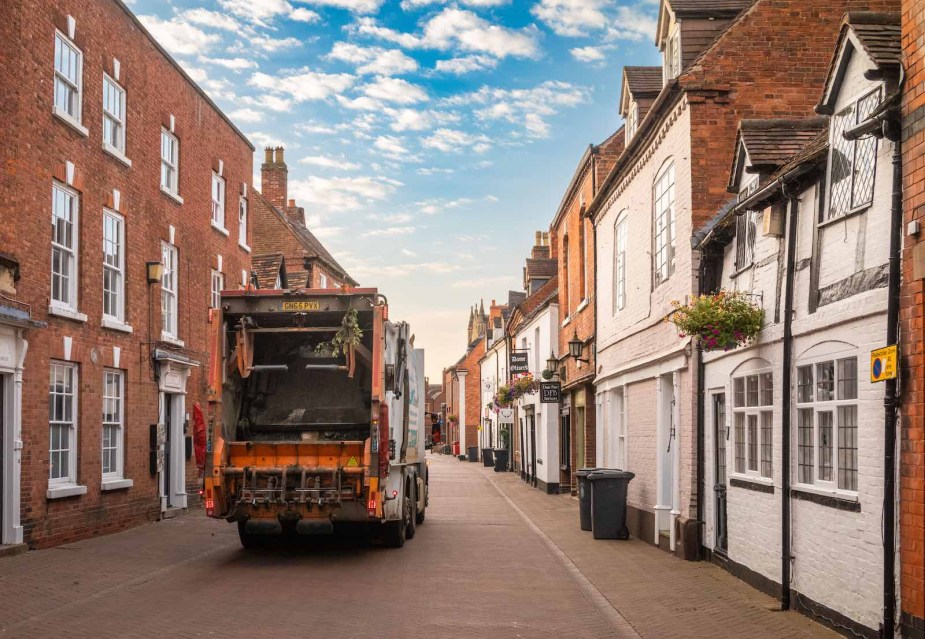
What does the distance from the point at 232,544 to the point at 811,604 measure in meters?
9.27

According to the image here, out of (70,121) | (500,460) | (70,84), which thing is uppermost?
(70,84)

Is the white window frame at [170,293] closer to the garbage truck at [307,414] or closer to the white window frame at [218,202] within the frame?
the white window frame at [218,202]

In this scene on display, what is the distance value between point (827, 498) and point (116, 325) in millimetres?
12601

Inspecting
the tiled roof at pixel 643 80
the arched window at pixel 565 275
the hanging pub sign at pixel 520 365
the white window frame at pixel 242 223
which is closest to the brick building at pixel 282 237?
the hanging pub sign at pixel 520 365

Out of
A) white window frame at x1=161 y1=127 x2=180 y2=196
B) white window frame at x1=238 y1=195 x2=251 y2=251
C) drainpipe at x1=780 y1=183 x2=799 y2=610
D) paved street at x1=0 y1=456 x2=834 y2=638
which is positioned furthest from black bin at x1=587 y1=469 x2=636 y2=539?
white window frame at x1=238 y1=195 x2=251 y2=251

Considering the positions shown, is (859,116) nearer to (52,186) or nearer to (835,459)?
(835,459)

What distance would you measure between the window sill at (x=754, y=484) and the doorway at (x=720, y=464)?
0.80 m

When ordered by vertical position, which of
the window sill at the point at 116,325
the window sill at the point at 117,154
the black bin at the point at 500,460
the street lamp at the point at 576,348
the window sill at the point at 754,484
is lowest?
the black bin at the point at 500,460

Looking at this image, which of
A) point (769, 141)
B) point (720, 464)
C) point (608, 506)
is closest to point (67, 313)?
point (608, 506)

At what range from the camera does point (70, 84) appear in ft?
53.0

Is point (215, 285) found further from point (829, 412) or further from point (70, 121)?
point (829, 412)

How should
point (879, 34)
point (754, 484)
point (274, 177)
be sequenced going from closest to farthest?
point (879, 34), point (754, 484), point (274, 177)

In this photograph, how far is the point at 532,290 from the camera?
42.3m

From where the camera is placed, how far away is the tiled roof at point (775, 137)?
11.3 meters
